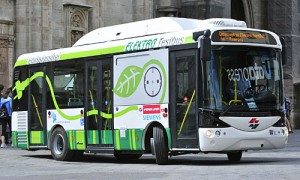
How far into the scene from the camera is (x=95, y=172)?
14.4 meters

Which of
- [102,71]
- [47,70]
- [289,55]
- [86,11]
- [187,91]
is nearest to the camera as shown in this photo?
[187,91]

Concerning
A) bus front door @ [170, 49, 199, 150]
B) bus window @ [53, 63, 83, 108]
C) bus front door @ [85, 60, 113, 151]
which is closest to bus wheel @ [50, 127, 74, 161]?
bus window @ [53, 63, 83, 108]

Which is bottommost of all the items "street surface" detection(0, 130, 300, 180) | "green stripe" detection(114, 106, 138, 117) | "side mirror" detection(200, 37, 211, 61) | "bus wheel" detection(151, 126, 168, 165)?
"street surface" detection(0, 130, 300, 180)

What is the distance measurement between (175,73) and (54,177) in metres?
3.72

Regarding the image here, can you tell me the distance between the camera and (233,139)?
600 inches

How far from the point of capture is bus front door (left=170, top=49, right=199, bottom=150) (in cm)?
1538

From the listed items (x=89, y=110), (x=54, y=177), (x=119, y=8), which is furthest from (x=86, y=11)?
(x=54, y=177)

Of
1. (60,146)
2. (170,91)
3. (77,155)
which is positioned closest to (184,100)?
(170,91)

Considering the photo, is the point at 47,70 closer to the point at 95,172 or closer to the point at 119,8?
the point at 95,172

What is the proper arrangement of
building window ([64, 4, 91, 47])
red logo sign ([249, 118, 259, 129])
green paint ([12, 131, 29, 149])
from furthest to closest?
1. building window ([64, 4, 91, 47])
2. green paint ([12, 131, 29, 149])
3. red logo sign ([249, 118, 259, 129])

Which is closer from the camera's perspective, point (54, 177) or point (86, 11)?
point (54, 177)

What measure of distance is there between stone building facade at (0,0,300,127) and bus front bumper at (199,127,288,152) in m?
12.4

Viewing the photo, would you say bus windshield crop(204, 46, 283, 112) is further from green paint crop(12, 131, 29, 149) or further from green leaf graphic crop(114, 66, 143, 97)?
green paint crop(12, 131, 29, 149)

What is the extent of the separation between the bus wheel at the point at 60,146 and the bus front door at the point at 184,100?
147 inches
